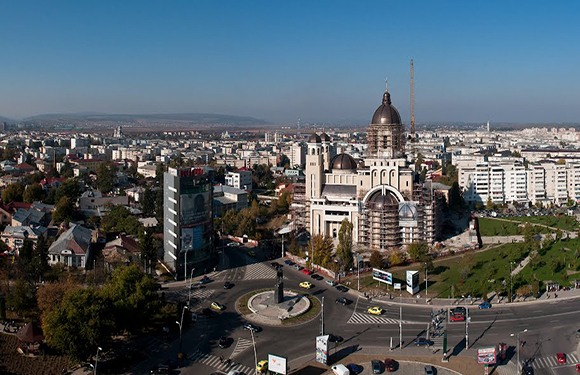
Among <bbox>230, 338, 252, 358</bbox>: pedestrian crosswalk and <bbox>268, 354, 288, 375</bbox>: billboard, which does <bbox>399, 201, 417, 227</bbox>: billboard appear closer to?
<bbox>230, 338, 252, 358</bbox>: pedestrian crosswalk

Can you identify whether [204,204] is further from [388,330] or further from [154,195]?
[154,195]

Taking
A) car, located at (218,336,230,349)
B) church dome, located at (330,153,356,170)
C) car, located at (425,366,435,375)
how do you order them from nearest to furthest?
1. car, located at (425,366,435,375)
2. car, located at (218,336,230,349)
3. church dome, located at (330,153,356,170)

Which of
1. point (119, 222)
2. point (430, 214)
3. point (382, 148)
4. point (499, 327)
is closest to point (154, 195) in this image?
point (119, 222)

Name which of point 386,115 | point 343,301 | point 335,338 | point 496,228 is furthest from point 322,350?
point 496,228

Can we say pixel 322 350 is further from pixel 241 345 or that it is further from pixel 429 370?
pixel 429 370

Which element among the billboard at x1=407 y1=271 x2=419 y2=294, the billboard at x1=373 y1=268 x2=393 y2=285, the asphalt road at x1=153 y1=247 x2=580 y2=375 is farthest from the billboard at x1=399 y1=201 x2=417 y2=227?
the asphalt road at x1=153 y1=247 x2=580 y2=375
